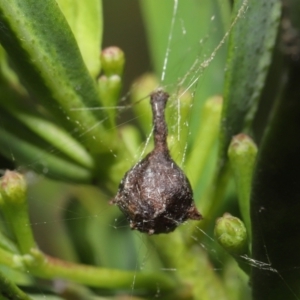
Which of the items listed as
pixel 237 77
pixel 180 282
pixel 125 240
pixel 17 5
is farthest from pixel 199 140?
pixel 125 240

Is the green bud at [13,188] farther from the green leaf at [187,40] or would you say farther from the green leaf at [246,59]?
the green leaf at [187,40]

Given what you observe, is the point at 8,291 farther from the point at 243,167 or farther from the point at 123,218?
the point at 123,218

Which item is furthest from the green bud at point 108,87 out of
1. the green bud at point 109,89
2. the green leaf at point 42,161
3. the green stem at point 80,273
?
the green stem at point 80,273

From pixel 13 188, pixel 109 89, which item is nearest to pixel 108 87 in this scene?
pixel 109 89

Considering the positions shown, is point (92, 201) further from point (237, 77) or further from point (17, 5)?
point (17, 5)

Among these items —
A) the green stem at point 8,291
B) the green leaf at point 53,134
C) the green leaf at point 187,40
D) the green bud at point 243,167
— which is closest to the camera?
the green stem at point 8,291

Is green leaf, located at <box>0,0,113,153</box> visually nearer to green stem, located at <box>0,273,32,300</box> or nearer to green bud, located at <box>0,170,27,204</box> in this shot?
green bud, located at <box>0,170,27,204</box>
